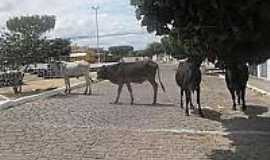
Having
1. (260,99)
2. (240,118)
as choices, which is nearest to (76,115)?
(240,118)

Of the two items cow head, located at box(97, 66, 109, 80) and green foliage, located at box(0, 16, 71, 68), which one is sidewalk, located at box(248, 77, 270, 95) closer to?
cow head, located at box(97, 66, 109, 80)

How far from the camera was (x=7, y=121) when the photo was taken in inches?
584

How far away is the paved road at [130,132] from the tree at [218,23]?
7.07 feet

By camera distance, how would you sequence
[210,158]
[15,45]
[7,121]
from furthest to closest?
[15,45], [7,121], [210,158]

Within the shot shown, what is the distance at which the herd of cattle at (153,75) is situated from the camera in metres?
16.9

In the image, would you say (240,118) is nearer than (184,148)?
No

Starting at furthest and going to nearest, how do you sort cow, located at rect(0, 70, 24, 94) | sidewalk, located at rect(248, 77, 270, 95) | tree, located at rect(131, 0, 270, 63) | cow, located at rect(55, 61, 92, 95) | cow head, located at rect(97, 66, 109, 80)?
sidewalk, located at rect(248, 77, 270, 95) < cow, located at rect(0, 70, 24, 94) < cow, located at rect(55, 61, 92, 95) < cow head, located at rect(97, 66, 109, 80) < tree, located at rect(131, 0, 270, 63)

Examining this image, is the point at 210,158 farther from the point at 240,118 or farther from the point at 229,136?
the point at 240,118

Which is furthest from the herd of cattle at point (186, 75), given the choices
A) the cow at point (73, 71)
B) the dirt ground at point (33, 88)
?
the dirt ground at point (33, 88)

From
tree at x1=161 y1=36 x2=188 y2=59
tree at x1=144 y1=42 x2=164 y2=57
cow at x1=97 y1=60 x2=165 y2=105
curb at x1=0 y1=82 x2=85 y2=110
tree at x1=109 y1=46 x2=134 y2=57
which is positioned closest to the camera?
tree at x1=161 y1=36 x2=188 y2=59

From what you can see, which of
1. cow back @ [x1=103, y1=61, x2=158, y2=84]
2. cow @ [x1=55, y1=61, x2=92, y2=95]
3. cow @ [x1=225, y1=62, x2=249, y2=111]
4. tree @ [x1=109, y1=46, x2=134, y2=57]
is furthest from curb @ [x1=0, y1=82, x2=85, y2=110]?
tree @ [x1=109, y1=46, x2=134, y2=57]

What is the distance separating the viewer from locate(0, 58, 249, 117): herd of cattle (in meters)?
16.9

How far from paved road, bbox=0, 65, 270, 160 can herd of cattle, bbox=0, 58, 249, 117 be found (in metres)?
0.67

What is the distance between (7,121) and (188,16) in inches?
285
